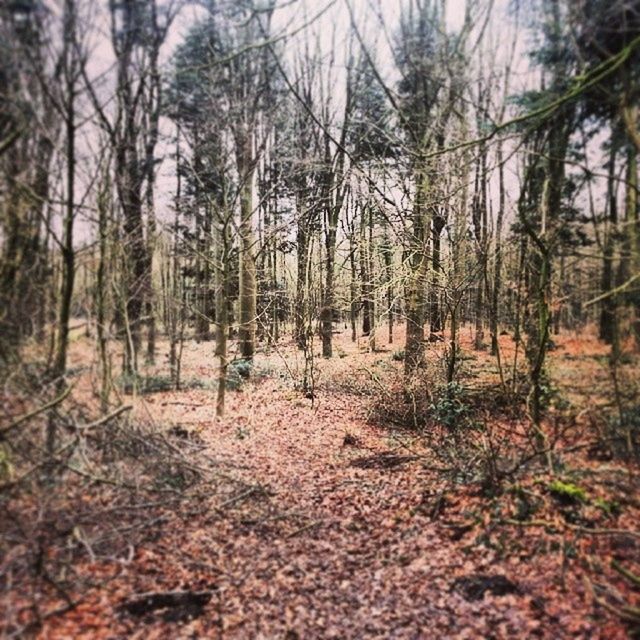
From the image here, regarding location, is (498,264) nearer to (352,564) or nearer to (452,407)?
(452,407)

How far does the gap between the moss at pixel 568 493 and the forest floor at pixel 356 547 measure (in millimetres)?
22

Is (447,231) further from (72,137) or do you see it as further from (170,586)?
(170,586)

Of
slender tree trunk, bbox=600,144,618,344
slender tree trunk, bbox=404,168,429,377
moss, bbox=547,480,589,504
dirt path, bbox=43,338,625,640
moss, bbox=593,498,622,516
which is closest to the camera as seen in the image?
dirt path, bbox=43,338,625,640

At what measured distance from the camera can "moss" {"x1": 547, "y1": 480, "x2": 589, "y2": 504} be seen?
5.17m

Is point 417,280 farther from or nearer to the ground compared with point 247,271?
nearer to the ground

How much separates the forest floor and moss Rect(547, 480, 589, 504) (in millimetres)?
22

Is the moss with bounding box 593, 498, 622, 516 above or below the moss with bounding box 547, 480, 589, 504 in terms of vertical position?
below

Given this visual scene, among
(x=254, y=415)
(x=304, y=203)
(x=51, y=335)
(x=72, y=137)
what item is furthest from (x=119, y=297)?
(x=304, y=203)

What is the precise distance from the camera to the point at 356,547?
5.19 meters

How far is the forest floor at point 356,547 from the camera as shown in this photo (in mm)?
3846

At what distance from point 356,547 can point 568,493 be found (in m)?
2.54

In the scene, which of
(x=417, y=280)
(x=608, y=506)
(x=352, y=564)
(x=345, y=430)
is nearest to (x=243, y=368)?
(x=345, y=430)

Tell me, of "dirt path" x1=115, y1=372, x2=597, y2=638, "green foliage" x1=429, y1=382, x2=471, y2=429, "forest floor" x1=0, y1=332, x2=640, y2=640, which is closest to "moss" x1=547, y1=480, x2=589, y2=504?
"forest floor" x1=0, y1=332, x2=640, y2=640

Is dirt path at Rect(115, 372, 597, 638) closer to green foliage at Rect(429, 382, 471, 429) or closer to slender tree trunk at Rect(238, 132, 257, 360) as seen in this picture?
green foliage at Rect(429, 382, 471, 429)
